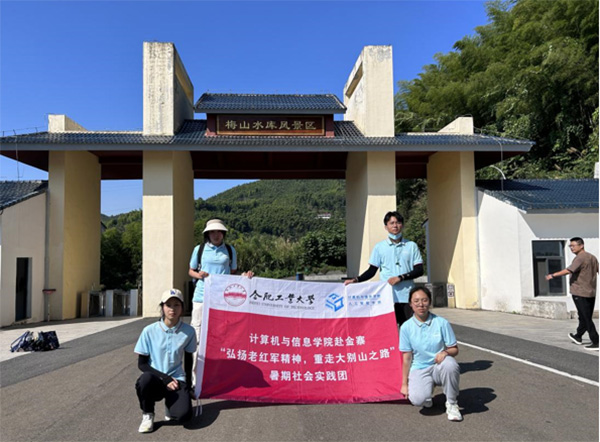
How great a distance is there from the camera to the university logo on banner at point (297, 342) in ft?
14.4

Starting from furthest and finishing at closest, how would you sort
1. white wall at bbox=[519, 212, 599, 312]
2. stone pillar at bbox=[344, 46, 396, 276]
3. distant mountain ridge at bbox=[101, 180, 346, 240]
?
distant mountain ridge at bbox=[101, 180, 346, 240] < stone pillar at bbox=[344, 46, 396, 276] < white wall at bbox=[519, 212, 599, 312]

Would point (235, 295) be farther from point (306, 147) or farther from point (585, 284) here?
point (306, 147)

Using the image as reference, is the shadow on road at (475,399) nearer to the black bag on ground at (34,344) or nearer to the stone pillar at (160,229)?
the black bag on ground at (34,344)

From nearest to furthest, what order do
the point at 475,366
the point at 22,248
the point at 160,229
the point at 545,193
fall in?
the point at 475,366 → the point at 22,248 → the point at 160,229 → the point at 545,193

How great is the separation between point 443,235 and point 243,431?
14.3 metres

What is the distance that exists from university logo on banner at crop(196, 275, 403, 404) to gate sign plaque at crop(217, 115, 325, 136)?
10829mm

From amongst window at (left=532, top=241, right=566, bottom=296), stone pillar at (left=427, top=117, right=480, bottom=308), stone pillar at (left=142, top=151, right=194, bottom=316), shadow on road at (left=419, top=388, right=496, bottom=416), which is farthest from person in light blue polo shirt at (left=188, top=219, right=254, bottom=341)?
stone pillar at (left=427, top=117, right=480, bottom=308)

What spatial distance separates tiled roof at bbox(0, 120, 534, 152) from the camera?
13.3m

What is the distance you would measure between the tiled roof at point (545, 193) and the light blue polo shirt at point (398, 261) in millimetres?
9238

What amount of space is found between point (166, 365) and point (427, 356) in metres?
2.27

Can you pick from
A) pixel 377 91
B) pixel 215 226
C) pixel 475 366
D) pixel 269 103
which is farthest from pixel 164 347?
pixel 269 103

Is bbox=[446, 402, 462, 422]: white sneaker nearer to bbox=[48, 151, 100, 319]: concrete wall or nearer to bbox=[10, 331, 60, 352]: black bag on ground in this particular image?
bbox=[10, 331, 60, 352]: black bag on ground

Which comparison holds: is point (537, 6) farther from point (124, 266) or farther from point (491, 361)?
point (124, 266)

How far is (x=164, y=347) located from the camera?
13.0ft
